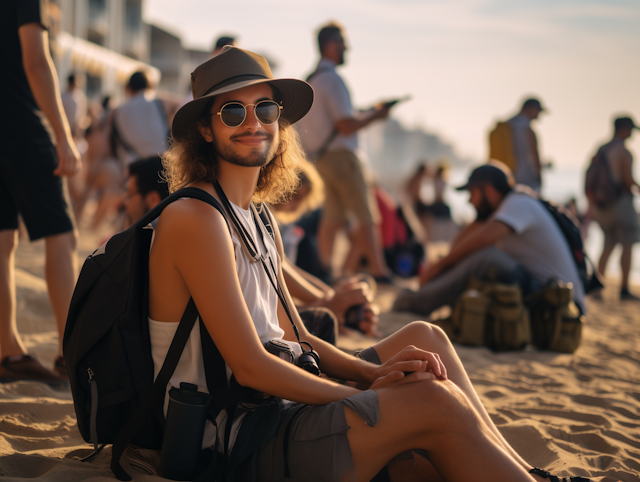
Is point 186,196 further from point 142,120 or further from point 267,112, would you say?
point 142,120

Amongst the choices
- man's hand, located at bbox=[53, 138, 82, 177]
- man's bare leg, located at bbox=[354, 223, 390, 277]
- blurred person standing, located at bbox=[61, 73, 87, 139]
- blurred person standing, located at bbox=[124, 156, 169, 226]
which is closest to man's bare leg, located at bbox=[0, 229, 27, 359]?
man's hand, located at bbox=[53, 138, 82, 177]

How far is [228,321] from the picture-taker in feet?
5.51

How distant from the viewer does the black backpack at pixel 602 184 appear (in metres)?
7.23

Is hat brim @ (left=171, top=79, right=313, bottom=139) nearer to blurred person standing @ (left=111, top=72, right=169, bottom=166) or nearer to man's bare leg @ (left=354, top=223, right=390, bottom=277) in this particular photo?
blurred person standing @ (left=111, top=72, right=169, bottom=166)

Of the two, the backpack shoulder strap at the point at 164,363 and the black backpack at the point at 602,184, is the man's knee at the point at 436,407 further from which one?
the black backpack at the point at 602,184

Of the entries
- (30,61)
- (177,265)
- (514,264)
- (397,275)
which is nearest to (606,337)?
(514,264)

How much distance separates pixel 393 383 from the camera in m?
1.76

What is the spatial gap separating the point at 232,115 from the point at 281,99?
36cm

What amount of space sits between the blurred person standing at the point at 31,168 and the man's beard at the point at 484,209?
3121 millimetres

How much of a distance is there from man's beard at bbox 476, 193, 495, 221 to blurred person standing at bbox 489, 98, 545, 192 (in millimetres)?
2458

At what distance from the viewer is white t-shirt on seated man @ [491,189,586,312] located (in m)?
4.37

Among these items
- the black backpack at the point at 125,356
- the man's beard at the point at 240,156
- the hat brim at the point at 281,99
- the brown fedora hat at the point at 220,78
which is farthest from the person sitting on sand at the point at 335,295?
the black backpack at the point at 125,356

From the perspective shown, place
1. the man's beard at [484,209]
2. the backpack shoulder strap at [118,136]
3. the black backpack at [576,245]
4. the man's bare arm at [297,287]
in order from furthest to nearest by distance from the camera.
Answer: the backpack shoulder strap at [118,136]
the man's beard at [484,209]
the black backpack at [576,245]
the man's bare arm at [297,287]

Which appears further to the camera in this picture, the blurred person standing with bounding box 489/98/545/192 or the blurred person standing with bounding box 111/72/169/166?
the blurred person standing with bounding box 489/98/545/192
